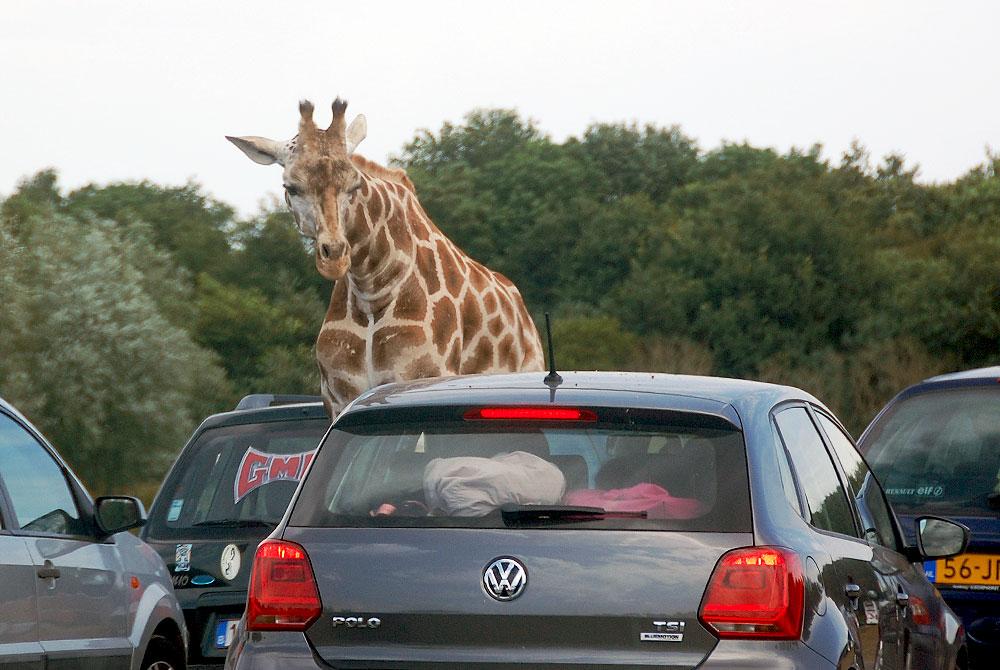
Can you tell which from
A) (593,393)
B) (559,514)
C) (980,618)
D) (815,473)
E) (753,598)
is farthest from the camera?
(980,618)

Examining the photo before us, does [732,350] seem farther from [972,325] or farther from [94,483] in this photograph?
[94,483]

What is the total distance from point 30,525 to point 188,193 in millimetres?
76092

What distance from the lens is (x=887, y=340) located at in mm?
64438

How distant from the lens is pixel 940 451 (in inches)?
380

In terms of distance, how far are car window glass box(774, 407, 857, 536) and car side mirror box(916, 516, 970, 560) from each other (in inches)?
33.8

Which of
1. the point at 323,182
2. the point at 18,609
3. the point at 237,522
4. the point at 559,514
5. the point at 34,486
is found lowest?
the point at 237,522

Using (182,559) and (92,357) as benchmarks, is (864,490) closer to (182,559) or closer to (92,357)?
(182,559)

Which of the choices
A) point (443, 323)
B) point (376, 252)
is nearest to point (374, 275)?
point (376, 252)

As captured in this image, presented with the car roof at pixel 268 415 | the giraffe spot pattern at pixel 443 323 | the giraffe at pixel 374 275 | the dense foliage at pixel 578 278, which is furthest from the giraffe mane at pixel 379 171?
the dense foliage at pixel 578 278

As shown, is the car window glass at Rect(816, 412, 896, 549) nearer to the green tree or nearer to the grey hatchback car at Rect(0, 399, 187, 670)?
the grey hatchback car at Rect(0, 399, 187, 670)

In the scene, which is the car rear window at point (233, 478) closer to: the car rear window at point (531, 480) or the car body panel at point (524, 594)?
the car rear window at point (531, 480)

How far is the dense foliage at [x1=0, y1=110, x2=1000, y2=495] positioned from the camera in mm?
52531

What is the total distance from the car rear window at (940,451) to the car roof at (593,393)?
3.46 meters

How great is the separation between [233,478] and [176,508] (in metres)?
0.32
